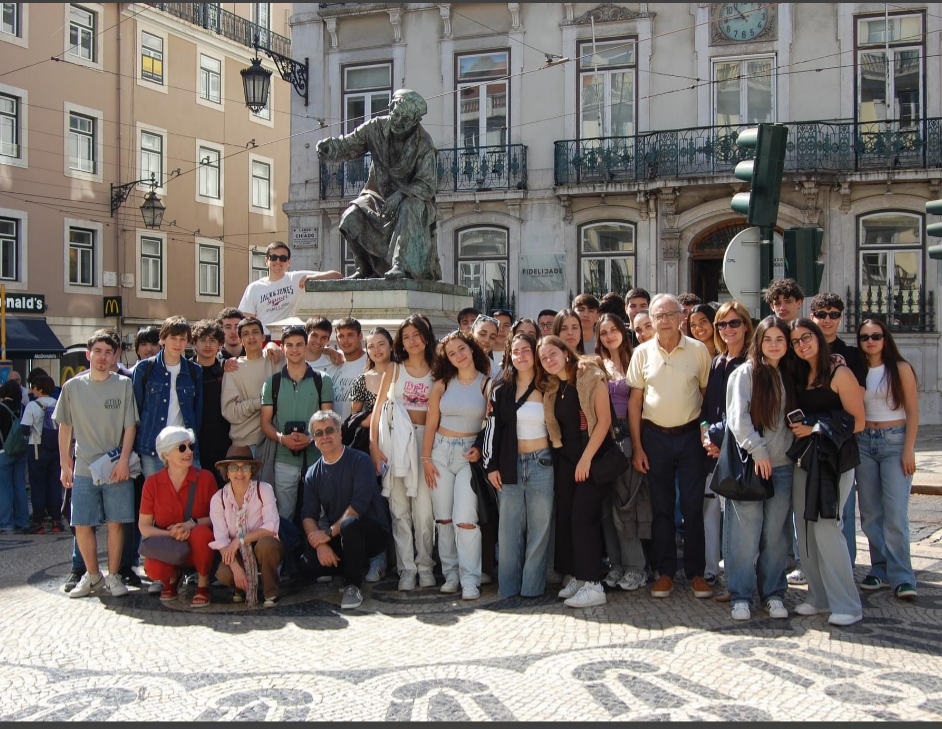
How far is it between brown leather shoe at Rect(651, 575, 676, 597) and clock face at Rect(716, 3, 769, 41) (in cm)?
1606

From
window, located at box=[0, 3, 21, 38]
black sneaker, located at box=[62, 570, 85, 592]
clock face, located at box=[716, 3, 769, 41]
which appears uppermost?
window, located at box=[0, 3, 21, 38]

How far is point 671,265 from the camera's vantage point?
2000 centimetres

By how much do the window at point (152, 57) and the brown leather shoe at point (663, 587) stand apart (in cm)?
2577

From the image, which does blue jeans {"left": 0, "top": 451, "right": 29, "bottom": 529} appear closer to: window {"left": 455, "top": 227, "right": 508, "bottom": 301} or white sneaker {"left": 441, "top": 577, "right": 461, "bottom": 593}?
white sneaker {"left": 441, "top": 577, "right": 461, "bottom": 593}

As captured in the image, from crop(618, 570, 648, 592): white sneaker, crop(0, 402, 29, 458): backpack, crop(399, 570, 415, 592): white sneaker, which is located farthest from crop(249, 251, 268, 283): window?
crop(618, 570, 648, 592): white sneaker

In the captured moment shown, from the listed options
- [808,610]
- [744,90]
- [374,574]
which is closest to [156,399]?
[374,574]

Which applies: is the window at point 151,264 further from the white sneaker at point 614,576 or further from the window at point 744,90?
the white sneaker at point 614,576

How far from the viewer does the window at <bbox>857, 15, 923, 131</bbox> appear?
742 inches

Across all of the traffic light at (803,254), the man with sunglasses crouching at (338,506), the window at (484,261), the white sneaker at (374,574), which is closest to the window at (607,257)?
the window at (484,261)

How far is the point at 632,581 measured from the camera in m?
6.36

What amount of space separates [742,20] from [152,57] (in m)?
16.9

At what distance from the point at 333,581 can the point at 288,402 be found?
1295 mm

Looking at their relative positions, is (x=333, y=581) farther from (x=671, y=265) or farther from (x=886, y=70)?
(x=886, y=70)

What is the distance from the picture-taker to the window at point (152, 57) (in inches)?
1096
